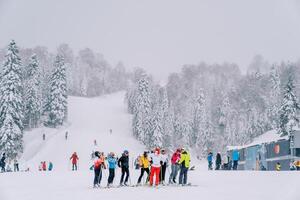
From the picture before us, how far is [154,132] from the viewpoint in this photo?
87125 millimetres

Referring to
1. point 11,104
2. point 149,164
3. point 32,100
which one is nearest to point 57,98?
point 32,100

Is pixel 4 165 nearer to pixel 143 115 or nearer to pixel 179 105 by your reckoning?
pixel 143 115

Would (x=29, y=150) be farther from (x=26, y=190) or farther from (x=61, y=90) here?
(x=26, y=190)

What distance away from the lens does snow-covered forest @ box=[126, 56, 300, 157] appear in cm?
9274

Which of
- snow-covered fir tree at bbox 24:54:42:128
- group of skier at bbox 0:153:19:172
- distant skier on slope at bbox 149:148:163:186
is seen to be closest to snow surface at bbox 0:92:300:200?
distant skier on slope at bbox 149:148:163:186

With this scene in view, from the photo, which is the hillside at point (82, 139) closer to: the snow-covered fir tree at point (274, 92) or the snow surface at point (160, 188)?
the snow-covered fir tree at point (274, 92)

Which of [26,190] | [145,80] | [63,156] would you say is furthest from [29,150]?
[26,190]

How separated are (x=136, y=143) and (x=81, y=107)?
130 ft

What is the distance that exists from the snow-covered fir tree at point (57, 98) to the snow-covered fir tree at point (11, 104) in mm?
24491

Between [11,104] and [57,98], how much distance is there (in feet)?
96.6

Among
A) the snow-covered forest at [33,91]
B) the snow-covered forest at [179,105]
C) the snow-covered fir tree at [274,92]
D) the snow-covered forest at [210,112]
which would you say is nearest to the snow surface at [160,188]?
the snow-covered forest at [33,91]

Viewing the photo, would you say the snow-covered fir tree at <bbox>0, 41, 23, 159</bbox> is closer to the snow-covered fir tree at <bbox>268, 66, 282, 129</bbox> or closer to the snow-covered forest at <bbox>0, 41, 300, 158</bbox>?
the snow-covered forest at <bbox>0, 41, 300, 158</bbox>

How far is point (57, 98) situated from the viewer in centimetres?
9038

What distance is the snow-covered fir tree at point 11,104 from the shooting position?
5809 centimetres
